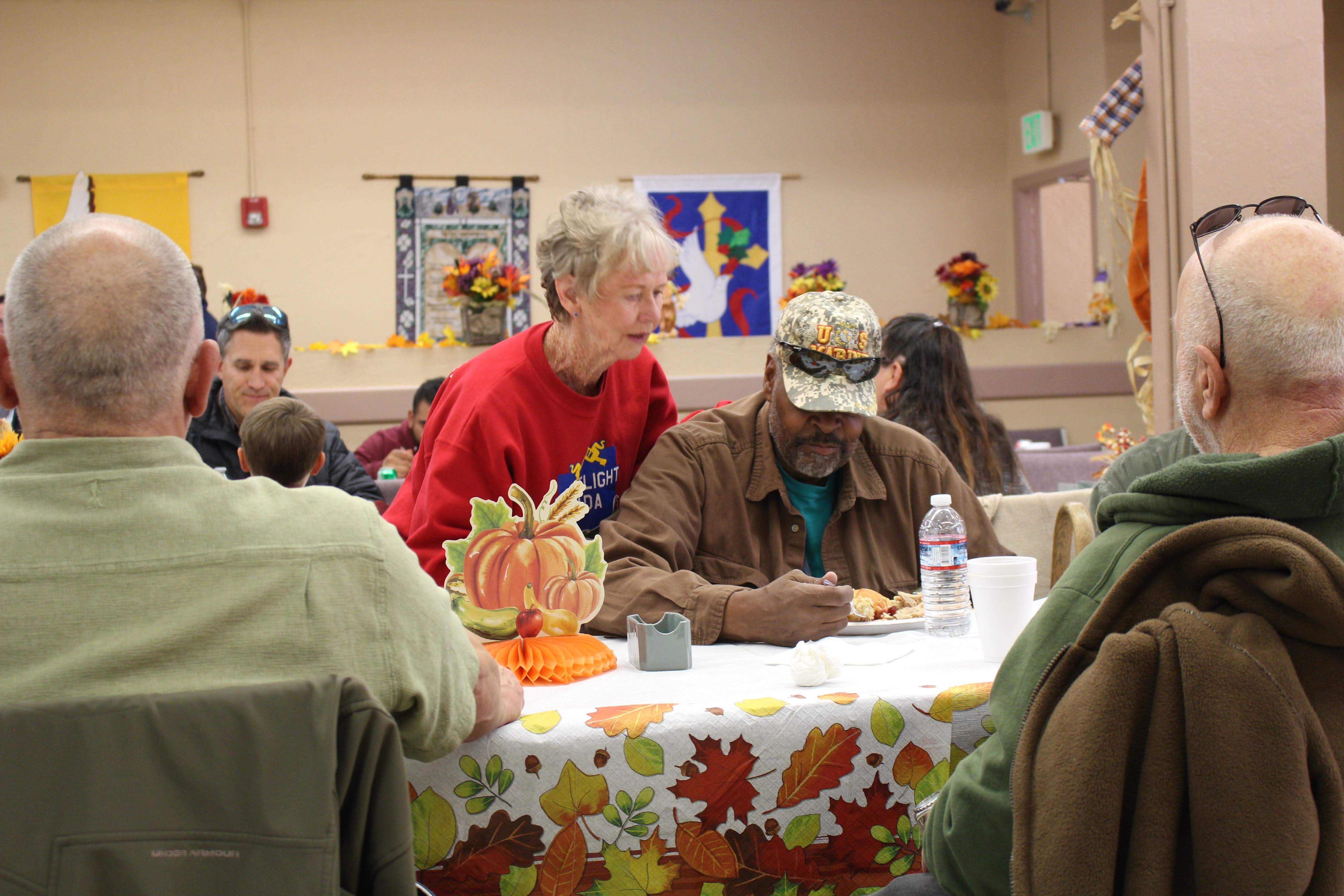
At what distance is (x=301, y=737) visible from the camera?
923 mm

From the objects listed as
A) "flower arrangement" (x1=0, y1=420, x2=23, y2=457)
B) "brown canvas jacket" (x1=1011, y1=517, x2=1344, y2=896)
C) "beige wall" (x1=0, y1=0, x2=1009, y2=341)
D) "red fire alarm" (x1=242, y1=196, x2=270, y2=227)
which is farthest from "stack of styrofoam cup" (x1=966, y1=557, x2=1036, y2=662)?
"red fire alarm" (x1=242, y1=196, x2=270, y2=227)

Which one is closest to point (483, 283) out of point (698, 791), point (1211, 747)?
point (698, 791)

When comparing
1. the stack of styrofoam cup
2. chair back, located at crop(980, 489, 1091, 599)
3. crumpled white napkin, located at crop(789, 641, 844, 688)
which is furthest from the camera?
chair back, located at crop(980, 489, 1091, 599)

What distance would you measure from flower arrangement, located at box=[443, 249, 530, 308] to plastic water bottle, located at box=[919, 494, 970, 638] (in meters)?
5.06

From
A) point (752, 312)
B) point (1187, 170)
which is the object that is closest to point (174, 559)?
point (1187, 170)

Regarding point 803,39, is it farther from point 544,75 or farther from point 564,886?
point 564,886

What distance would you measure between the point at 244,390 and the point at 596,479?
5.76ft

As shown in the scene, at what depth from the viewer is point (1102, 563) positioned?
1089 mm

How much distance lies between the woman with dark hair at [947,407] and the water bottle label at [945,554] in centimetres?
116

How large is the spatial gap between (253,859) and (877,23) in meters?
9.06

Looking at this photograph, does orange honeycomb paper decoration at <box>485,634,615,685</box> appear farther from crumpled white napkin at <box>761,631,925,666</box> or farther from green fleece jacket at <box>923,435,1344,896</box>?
green fleece jacket at <box>923,435,1344,896</box>

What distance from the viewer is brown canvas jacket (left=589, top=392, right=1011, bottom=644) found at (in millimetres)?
2115

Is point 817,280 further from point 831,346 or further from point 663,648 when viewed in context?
point 663,648

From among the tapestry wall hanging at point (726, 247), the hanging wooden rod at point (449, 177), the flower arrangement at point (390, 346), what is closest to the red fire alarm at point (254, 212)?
the hanging wooden rod at point (449, 177)
